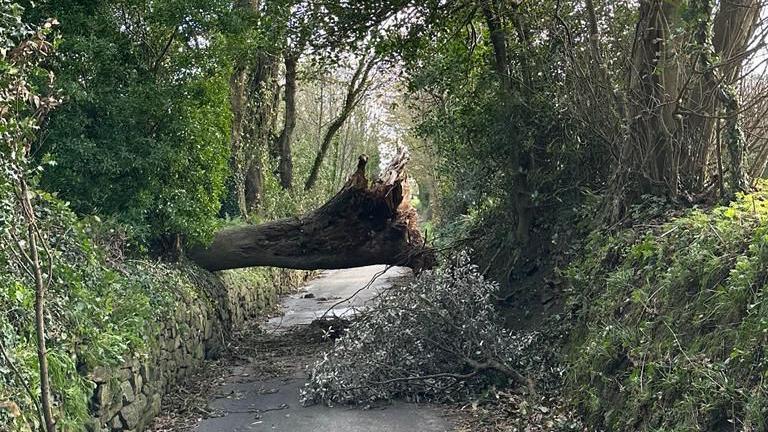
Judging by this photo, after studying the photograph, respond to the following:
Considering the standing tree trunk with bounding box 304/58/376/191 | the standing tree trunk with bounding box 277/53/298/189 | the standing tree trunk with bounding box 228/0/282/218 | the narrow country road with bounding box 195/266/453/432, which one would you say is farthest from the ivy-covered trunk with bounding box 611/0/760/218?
Answer: the standing tree trunk with bounding box 304/58/376/191

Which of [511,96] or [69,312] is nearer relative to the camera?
[69,312]

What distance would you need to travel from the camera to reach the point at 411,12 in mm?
11383

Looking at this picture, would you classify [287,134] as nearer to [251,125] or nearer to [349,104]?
[349,104]

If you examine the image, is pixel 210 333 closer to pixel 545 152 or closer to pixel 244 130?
pixel 545 152

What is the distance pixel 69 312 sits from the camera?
621cm

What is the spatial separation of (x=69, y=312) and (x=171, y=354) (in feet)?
10.9

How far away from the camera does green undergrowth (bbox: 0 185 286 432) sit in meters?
4.92

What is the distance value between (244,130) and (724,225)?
15.8 metres

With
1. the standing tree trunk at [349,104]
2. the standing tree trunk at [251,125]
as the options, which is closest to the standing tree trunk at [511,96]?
the standing tree trunk at [251,125]

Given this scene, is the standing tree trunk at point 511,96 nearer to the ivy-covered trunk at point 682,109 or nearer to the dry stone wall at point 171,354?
the ivy-covered trunk at point 682,109

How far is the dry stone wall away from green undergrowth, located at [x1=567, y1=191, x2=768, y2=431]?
4221mm

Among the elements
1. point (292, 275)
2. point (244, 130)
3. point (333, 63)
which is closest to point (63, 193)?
point (333, 63)

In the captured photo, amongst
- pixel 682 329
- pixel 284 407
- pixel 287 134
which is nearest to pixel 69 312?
pixel 284 407

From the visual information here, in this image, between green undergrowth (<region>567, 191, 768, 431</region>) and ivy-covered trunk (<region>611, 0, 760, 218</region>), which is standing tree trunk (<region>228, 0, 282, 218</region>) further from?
green undergrowth (<region>567, 191, 768, 431</region>)
